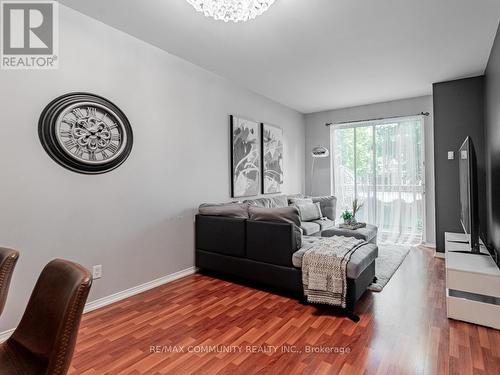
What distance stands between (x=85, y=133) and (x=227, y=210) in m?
1.60

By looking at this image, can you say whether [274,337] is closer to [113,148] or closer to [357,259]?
[357,259]

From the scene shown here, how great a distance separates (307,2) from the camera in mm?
2250

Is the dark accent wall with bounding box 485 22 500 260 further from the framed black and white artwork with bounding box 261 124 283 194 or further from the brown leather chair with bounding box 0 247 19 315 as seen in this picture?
the brown leather chair with bounding box 0 247 19 315

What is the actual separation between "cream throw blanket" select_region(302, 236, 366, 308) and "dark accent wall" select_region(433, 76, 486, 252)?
7.90 ft

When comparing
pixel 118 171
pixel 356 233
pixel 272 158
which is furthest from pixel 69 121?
pixel 356 233

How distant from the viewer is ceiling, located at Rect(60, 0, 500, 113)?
92.0 inches

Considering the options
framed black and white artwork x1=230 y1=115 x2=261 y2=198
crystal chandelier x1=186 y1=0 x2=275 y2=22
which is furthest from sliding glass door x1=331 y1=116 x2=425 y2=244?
crystal chandelier x1=186 y1=0 x2=275 y2=22

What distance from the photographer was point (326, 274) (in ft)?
7.85

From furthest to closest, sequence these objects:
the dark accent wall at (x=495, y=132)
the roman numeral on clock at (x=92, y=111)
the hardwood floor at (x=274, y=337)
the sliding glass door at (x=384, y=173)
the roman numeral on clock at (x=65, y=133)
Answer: the sliding glass door at (x=384, y=173) < the dark accent wall at (x=495, y=132) < the roman numeral on clock at (x=92, y=111) < the roman numeral on clock at (x=65, y=133) < the hardwood floor at (x=274, y=337)

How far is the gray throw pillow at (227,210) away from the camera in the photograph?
122 inches

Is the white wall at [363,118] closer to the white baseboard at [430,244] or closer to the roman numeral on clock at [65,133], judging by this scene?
the white baseboard at [430,244]

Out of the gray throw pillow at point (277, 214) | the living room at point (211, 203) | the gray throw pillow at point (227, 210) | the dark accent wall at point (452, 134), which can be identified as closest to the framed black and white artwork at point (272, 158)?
the living room at point (211, 203)

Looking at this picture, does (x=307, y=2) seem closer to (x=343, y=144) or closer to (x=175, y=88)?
(x=175, y=88)

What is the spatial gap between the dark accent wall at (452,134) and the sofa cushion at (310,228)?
1787 mm
